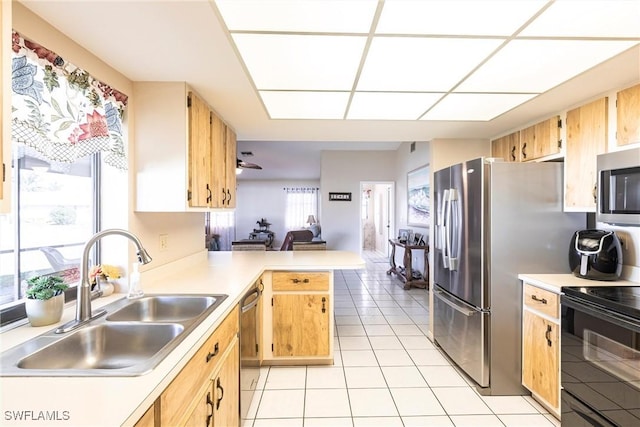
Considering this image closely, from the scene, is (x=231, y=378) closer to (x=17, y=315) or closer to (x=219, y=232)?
(x=17, y=315)

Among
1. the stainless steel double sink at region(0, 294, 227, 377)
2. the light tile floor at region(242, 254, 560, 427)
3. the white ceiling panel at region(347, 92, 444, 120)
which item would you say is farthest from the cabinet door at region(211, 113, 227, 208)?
the light tile floor at region(242, 254, 560, 427)

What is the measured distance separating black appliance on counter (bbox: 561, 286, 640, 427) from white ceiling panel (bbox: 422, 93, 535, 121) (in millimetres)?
1291

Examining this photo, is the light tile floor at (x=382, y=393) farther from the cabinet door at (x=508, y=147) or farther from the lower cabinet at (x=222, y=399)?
the cabinet door at (x=508, y=147)

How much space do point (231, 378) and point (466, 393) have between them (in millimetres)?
1736

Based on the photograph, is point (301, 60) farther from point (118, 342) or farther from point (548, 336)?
point (548, 336)

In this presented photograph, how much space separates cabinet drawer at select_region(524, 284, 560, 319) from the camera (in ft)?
6.07

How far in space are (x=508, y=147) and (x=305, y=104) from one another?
202 centimetres

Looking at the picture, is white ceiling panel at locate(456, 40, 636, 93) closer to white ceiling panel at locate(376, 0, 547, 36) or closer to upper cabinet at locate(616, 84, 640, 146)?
white ceiling panel at locate(376, 0, 547, 36)

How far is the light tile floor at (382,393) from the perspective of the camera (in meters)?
1.89

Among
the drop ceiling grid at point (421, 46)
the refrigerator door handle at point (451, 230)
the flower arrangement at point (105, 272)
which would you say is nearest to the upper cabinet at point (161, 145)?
the flower arrangement at point (105, 272)

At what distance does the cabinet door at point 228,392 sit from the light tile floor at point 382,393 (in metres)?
0.39

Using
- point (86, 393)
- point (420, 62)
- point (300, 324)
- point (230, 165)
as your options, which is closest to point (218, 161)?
point (230, 165)

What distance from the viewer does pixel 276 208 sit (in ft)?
33.2

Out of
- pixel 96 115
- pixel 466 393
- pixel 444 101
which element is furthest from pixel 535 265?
pixel 96 115
